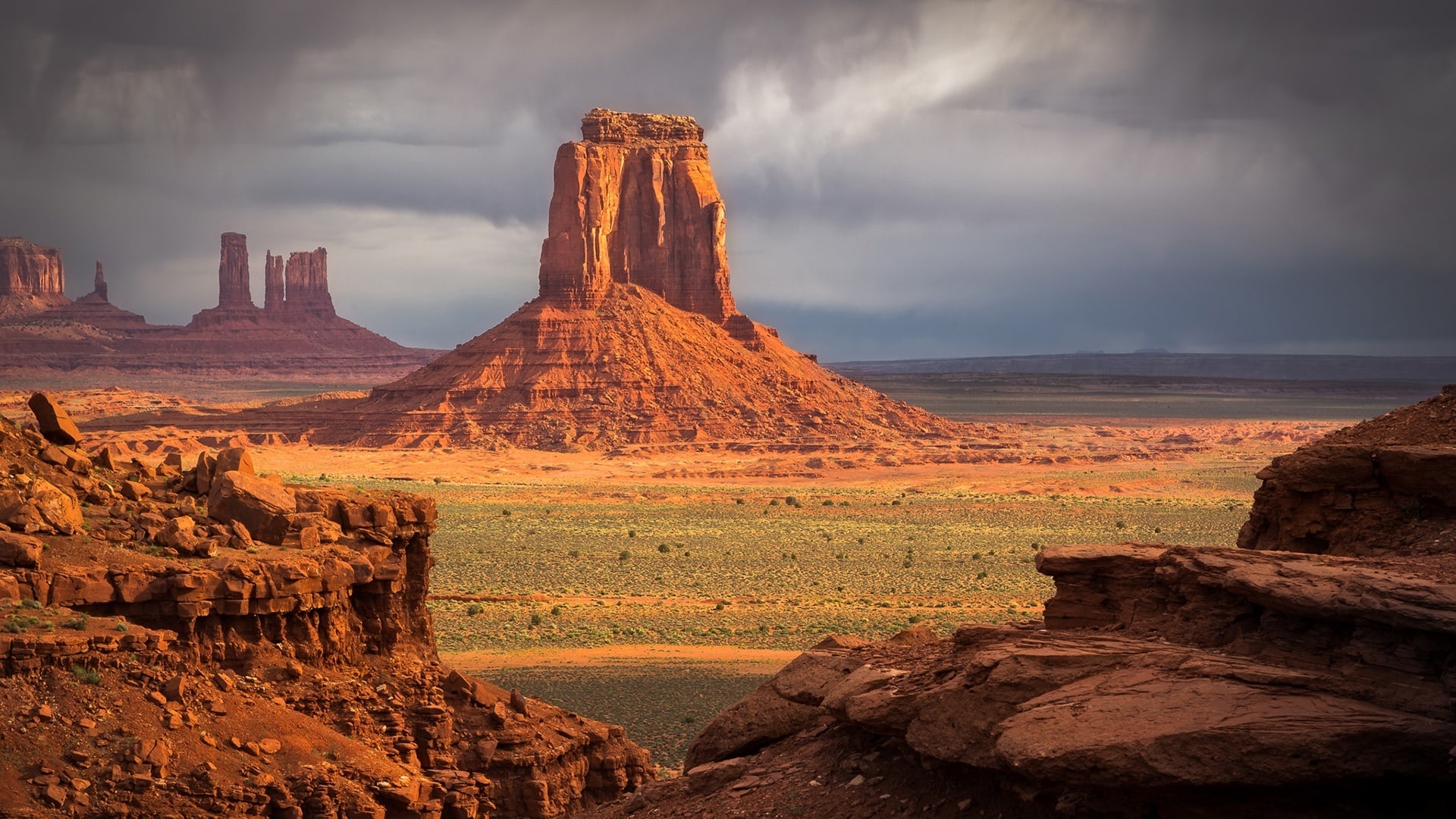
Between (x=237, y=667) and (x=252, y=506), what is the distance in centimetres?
220

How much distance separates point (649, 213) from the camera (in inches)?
5217

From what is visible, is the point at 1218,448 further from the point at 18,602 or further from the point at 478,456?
the point at 18,602

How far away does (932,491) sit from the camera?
300 feet

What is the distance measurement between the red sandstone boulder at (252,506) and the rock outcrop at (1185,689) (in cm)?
470

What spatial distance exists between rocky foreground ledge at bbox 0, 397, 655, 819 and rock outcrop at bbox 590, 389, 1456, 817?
7.66 ft

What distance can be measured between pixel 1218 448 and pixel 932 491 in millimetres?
45206

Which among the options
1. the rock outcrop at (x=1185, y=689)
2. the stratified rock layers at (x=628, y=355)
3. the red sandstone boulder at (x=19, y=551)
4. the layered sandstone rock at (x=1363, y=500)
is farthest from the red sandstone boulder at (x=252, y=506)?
the stratified rock layers at (x=628, y=355)

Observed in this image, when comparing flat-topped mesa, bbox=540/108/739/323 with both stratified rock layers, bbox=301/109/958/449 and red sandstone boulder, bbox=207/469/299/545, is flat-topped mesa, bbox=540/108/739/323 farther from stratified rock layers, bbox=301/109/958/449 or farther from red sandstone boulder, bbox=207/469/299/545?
red sandstone boulder, bbox=207/469/299/545

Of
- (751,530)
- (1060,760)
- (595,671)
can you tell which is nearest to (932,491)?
(751,530)

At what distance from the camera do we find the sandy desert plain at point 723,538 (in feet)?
115

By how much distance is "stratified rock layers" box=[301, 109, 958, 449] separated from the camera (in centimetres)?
11644

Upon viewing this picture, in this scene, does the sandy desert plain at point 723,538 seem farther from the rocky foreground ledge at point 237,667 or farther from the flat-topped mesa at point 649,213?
the flat-topped mesa at point 649,213

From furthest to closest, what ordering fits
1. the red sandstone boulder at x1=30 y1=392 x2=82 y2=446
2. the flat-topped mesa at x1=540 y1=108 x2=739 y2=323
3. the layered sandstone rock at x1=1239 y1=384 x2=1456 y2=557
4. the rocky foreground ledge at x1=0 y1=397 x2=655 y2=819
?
the flat-topped mesa at x1=540 y1=108 x2=739 y2=323
the red sandstone boulder at x1=30 y1=392 x2=82 y2=446
the rocky foreground ledge at x1=0 y1=397 x2=655 y2=819
the layered sandstone rock at x1=1239 y1=384 x2=1456 y2=557

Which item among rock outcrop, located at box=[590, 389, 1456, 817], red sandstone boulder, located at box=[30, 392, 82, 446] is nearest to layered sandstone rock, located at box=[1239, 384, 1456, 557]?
rock outcrop, located at box=[590, 389, 1456, 817]
